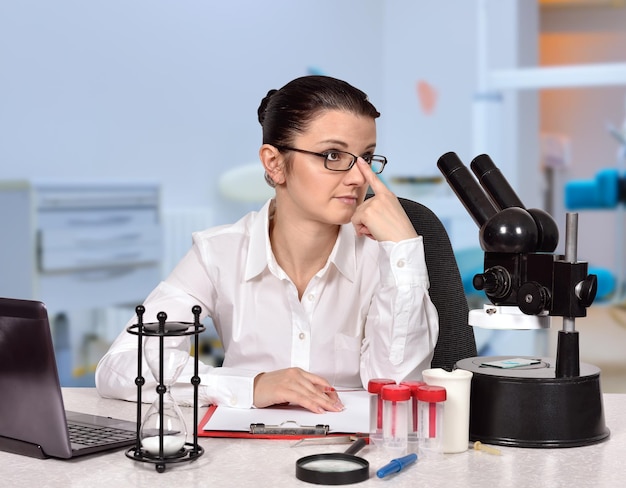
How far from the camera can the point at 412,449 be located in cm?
119

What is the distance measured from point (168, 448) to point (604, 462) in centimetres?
55

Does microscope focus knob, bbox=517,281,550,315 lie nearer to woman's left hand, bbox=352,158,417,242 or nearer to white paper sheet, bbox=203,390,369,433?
white paper sheet, bbox=203,390,369,433

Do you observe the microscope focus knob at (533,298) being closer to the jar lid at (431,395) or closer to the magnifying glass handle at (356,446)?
the jar lid at (431,395)

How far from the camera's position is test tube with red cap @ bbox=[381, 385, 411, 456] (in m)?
1.17

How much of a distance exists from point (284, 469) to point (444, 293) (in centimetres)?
75

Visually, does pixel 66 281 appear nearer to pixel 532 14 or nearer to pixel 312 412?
pixel 312 412

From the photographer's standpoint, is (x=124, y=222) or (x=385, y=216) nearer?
(x=385, y=216)

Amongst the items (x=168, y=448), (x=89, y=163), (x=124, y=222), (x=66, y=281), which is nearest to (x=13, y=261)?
(x=66, y=281)

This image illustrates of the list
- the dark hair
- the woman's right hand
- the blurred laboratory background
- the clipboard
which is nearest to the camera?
the clipboard

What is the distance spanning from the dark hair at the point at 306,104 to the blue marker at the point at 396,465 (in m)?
Result: 0.75

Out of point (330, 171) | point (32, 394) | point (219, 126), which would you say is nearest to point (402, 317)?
point (330, 171)

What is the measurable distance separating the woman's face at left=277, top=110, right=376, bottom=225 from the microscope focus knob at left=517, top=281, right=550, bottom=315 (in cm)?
50

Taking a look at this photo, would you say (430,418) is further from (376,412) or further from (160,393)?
(160,393)

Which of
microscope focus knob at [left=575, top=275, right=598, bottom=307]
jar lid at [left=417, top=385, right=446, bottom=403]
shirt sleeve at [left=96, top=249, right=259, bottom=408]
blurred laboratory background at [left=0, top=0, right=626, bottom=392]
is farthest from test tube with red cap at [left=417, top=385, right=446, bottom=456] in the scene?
blurred laboratory background at [left=0, top=0, right=626, bottom=392]
